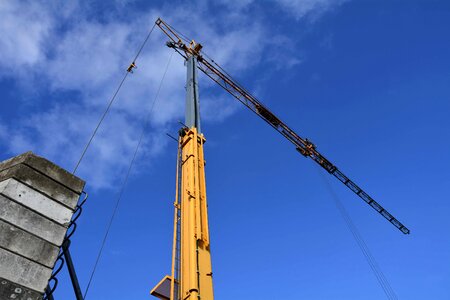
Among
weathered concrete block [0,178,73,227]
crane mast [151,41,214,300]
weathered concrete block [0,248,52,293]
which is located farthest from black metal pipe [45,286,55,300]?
crane mast [151,41,214,300]

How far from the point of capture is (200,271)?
8.87 meters

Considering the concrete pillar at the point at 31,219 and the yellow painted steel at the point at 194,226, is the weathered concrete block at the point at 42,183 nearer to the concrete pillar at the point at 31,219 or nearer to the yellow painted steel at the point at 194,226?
the concrete pillar at the point at 31,219

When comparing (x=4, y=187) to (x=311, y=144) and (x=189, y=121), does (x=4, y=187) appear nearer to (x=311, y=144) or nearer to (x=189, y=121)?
(x=189, y=121)

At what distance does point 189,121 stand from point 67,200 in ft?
34.1

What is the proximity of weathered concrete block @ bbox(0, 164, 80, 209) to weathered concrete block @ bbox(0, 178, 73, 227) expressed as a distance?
0.04 metres

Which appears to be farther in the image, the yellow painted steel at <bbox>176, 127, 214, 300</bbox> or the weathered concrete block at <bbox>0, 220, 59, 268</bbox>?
the yellow painted steel at <bbox>176, 127, 214, 300</bbox>

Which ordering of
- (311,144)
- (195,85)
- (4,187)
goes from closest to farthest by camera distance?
(4,187), (195,85), (311,144)

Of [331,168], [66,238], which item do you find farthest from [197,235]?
[331,168]

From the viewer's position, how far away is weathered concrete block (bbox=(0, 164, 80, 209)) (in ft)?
9.86

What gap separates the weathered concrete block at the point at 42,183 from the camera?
3006 mm

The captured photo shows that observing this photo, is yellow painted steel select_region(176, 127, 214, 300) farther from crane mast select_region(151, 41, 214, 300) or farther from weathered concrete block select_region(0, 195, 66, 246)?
weathered concrete block select_region(0, 195, 66, 246)

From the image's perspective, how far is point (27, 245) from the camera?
2795mm

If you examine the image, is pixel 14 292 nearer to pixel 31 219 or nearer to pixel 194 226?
pixel 31 219

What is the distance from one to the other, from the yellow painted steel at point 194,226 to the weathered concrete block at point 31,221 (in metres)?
5.76
